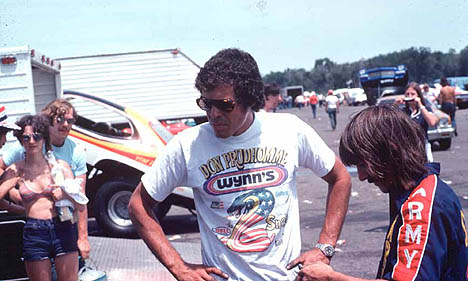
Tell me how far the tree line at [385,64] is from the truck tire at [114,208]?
150 ft

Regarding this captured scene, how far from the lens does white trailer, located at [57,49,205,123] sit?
56.0 feet

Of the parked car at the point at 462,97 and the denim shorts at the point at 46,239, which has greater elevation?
the denim shorts at the point at 46,239

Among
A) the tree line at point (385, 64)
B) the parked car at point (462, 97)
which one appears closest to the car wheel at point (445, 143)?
the parked car at point (462, 97)

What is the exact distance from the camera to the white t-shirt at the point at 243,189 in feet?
10.1

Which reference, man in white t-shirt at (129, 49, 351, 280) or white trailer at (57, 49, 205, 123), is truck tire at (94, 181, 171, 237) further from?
white trailer at (57, 49, 205, 123)

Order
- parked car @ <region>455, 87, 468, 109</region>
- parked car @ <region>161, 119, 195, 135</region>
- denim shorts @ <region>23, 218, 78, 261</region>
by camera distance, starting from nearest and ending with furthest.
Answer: denim shorts @ <region>23, 218, 78, 261</region>
parked car @ <region>161, 119, 195, 135</region>
parked car @ <region>455, 87, 468, 109</region>

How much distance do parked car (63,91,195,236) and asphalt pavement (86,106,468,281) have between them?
1.21 feet

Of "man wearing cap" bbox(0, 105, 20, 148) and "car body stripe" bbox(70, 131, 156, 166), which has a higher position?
"man wearing cap" bbox(0, 105, 20, 148)

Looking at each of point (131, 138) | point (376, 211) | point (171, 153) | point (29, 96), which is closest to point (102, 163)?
point (131, 138)

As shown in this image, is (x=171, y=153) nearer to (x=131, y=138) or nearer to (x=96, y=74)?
(x=131, y=138)

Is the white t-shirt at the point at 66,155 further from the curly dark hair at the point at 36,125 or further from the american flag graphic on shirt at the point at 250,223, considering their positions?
the american flag graphic on shirt at the point at 250,223

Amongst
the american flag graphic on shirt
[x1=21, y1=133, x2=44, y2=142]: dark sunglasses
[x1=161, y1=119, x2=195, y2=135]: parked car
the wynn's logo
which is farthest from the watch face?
[x1=161, y1=119, x2=195, y2=135]: parked car

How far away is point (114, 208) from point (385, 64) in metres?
104

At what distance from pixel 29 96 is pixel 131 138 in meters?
1.57
